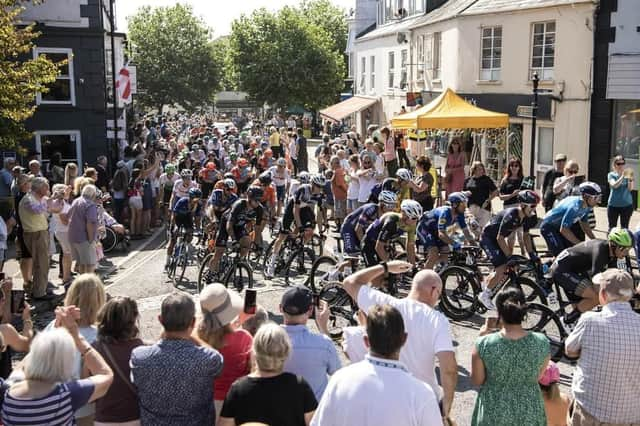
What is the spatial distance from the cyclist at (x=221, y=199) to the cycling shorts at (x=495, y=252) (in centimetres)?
474

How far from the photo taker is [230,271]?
436 inches

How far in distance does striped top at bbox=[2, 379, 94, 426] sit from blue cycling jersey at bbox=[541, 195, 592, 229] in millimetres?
7053

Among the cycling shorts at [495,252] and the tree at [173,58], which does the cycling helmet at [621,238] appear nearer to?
the cycling shorts at [495,252]

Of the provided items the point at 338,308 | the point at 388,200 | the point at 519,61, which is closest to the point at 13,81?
the point at 388,200

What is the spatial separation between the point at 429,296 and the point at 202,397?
71.1 inches

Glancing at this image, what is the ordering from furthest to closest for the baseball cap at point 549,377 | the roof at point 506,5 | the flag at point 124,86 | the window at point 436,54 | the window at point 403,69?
1. the window at point 403,69
2. the window at point 436,54
3. the roof at point 506,5
4. the flag at point 124,86
5. the baseball cap at point 549,377

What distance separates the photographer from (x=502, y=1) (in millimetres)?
23422

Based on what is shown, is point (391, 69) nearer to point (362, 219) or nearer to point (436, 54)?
point (436, 54)

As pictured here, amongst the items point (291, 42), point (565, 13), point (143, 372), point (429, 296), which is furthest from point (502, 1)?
point (291, 42)

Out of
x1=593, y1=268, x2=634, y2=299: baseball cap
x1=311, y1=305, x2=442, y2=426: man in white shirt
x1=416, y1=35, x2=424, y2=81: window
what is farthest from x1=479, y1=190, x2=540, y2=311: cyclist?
x1=416, y1=35, x2=424, y2=81: window

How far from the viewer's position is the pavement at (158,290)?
25.7 feet

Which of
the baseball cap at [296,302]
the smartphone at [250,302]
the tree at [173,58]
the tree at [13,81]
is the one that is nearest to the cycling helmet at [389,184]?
the smartphone at [250,302]

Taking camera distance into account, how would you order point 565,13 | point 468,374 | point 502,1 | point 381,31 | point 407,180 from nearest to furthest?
1. point 468,374
2. point 407,180
3. point 565,13
4. point 502,1
5. point 381,31

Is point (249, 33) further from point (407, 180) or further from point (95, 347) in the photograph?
point (95, 347)
